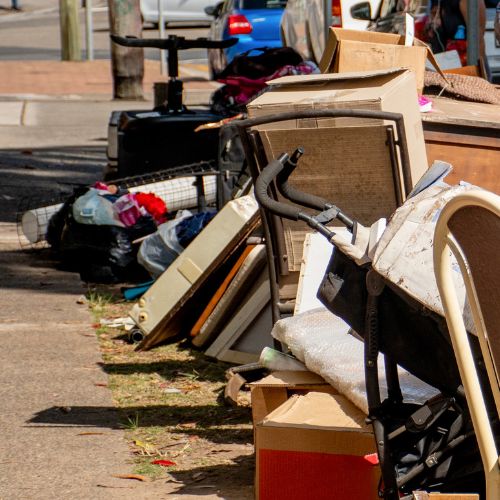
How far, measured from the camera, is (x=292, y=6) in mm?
12047

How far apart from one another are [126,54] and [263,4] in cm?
222

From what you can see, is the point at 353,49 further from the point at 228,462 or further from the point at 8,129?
the point at 8,129

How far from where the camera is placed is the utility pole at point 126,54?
14789 millimetres

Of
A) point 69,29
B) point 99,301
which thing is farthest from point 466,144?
point 69,29

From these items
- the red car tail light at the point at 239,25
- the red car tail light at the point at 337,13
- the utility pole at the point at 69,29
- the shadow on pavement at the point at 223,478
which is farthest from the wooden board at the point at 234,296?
the utility pole at the point at 69,29

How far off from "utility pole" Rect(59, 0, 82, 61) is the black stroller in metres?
18.8

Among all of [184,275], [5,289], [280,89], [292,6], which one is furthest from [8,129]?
[280,89]

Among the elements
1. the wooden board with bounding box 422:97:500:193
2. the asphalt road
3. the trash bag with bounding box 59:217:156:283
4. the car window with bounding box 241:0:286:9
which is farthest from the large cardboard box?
the asphalt road

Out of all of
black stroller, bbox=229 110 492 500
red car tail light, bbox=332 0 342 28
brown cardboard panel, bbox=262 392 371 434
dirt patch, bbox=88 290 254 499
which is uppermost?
red car tail light, bbox=332 0 342 28

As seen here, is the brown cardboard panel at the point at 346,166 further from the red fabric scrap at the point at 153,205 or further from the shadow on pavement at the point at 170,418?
the red fabric scrap at the point at 153,205

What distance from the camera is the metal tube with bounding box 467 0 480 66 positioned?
711 centimetres

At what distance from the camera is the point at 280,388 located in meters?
3.70

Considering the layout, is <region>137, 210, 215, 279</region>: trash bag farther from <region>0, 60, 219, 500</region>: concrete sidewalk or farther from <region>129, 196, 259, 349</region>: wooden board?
<region>129, 196, 259, 349</region>: wooden board

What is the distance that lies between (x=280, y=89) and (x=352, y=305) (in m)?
1.48
